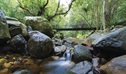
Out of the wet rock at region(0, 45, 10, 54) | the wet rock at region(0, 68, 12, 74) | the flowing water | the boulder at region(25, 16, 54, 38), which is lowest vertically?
the flowing water

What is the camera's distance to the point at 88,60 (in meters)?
4.84

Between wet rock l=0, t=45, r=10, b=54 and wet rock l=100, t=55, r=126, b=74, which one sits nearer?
wet rock l=100, t=55, r=126, b=74

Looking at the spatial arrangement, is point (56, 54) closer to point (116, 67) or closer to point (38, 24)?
point (116, 67)

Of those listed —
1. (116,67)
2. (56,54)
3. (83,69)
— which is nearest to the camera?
(116,67)

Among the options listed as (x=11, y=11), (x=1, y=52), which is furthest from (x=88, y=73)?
(x=11, y=11)

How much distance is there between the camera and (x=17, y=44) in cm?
591

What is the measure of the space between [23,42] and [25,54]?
52cm

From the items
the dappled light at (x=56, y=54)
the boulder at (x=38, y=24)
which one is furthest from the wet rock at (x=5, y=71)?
the boulder at (x=38, y=24)

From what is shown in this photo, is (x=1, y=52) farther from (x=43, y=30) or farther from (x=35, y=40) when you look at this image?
(x=43, y=30)

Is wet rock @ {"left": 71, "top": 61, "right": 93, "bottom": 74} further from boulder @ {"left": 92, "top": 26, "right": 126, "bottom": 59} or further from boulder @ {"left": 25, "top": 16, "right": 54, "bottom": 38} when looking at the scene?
boulder @ {"left": 25, "top": 16, "right": 54, "bottom": 38}

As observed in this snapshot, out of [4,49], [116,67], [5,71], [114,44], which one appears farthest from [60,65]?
[4,49]

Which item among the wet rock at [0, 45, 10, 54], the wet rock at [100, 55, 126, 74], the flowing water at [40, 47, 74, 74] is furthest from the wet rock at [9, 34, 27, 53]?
the wet rock at [100, 55, 126, 74]

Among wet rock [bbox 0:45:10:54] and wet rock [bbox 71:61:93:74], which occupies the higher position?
wet rock [bbox 0:45:10:54]

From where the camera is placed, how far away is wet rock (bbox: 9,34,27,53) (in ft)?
19.3
